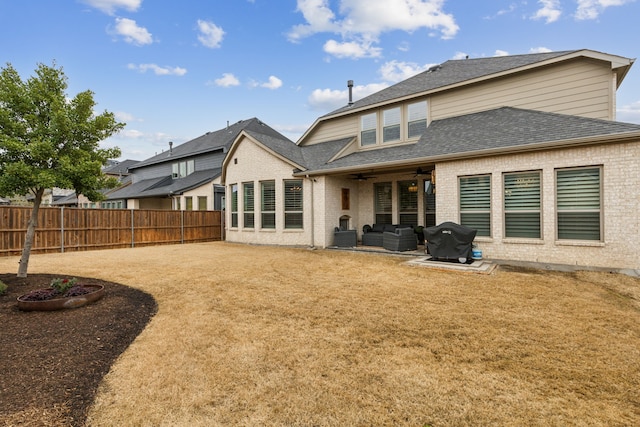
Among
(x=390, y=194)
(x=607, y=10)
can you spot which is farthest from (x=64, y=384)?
(x=607, y=10)

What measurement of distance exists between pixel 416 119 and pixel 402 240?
5382 millimetres

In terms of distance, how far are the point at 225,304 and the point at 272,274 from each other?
2.49 metres

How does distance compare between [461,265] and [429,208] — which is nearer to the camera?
[461,265]

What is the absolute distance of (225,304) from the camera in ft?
15.9

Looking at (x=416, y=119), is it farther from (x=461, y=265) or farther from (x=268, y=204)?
(x=268, y=204)

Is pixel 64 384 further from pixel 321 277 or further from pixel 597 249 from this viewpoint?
pixel 597 249

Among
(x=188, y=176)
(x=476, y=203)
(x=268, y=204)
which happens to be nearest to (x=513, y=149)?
(x=476, y=203)

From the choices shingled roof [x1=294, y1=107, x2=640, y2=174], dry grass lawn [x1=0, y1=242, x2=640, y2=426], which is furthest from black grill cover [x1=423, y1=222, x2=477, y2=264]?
shingled roof [x1=294, y1=107, x2=640, y2=174]

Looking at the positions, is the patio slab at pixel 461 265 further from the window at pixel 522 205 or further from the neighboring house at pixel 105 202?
the neighboring house at pixel 105 202

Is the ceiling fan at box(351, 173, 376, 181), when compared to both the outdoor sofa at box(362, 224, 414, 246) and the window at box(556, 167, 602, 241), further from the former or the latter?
the window at box(556, 167, 602, 241)

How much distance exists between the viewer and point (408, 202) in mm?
12164

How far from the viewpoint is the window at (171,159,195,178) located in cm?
2324

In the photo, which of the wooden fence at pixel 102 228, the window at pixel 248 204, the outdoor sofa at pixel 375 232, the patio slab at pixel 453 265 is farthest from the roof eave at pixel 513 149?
the wooden fence at pixel 102 228

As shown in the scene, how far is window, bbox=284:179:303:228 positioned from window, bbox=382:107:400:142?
4374mm
